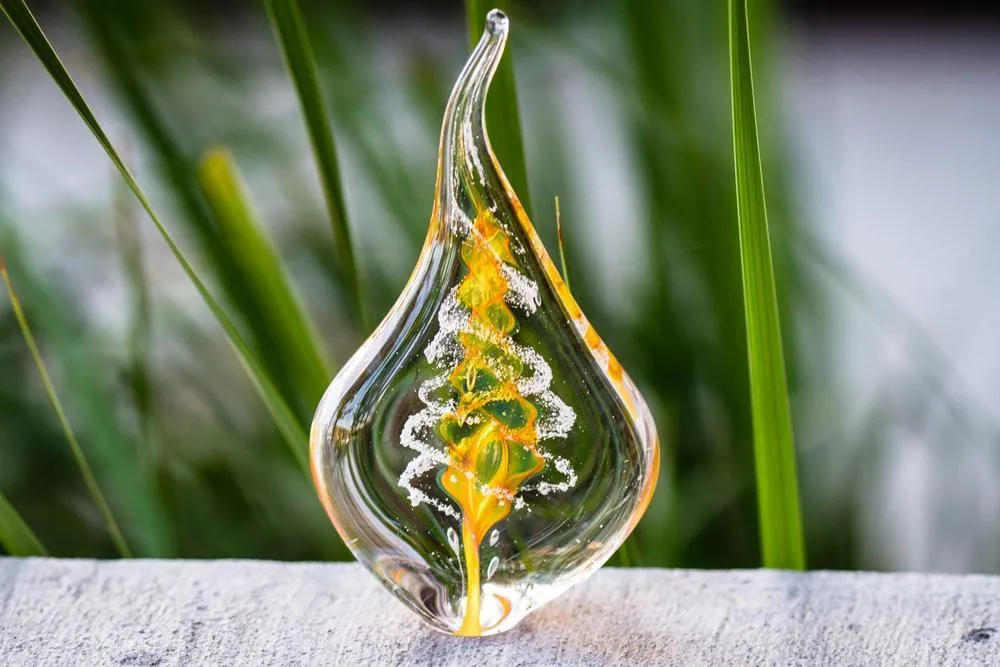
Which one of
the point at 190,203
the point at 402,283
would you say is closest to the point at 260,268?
the point at 190,203

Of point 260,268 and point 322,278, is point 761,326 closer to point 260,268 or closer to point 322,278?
point 260,268

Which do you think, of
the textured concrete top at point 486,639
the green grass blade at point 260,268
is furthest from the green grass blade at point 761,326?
the green grass blade at point 260,268

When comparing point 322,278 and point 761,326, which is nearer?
point 761,326

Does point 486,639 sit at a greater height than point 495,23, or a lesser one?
lesser

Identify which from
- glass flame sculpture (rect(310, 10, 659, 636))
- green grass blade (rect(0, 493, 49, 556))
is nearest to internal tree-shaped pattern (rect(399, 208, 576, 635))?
glass flame sculpture (rect(310, 10, 659, 636))

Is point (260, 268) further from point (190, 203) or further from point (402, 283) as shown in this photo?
point (402, 283)

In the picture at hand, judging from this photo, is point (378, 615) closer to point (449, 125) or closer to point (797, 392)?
point (449, 125)

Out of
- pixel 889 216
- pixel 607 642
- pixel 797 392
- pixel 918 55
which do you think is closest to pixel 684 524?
pixel 797 392
